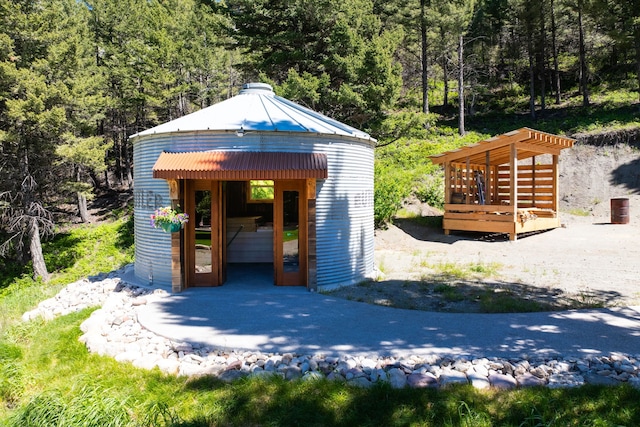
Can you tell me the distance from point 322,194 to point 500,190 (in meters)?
13.0

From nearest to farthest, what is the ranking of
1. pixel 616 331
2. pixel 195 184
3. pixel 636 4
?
pixel 616 331 → pixel 195 184 → pixel 636 4

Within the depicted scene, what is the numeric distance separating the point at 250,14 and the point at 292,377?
17.4m

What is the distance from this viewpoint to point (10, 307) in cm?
976

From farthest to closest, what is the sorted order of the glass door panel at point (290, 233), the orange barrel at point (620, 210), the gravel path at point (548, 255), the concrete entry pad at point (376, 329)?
the orange barrel at point (620, 210)
the gravel path at point (548, 255)
the glass door panel at point (290, 233)
the concrete entry pad at point (376, 329)

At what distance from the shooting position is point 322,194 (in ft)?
27.6

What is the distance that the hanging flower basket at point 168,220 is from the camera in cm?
761

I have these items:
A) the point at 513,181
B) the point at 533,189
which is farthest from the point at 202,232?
the point at 533,189

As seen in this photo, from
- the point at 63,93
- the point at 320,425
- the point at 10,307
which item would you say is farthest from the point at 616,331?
the point at 63,93

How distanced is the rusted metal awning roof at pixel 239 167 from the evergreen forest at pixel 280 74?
336 inches

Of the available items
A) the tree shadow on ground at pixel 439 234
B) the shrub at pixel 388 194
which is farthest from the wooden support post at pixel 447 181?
the shrub at pixel 388 194

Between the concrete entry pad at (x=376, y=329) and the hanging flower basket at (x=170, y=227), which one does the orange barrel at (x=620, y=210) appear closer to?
the concrete entry pad at (x=376, y=329)

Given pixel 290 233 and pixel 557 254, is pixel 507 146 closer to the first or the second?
pixel 557 254

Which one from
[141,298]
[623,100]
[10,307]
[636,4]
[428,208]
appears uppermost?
[636,4]

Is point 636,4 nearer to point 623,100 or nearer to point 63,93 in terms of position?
point 623,100
